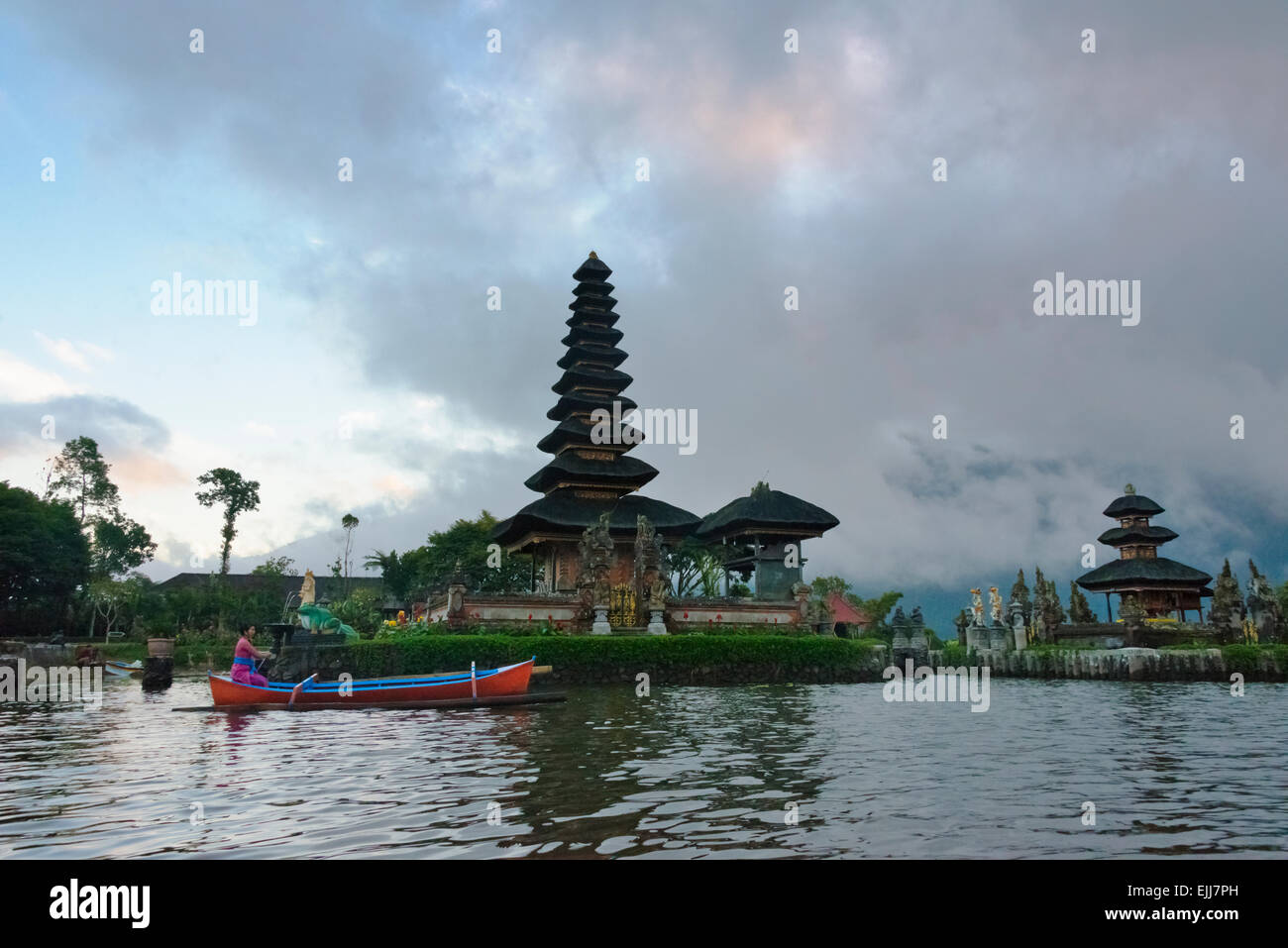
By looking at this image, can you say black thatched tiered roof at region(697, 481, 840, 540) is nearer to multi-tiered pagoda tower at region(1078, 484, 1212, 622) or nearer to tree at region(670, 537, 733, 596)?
tree at region(670, 537, 733, 596)

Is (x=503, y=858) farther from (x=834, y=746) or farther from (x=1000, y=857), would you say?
(x=834, y=746)

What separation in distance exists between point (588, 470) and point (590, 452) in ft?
9.88

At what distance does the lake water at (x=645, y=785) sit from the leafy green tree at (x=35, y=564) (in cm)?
5479

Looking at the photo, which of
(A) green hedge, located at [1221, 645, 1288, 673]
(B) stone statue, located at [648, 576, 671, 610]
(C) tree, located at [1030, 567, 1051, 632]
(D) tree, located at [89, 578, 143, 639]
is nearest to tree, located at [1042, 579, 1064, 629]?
(C) tree, located at [1030, 567, 1051, 632]

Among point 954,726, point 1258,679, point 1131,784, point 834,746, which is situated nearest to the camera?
point 1131,784

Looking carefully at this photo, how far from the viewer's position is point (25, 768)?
40.0 feet

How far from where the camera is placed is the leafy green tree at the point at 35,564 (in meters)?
63.1

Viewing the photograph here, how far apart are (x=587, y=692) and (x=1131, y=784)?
59.1 ft

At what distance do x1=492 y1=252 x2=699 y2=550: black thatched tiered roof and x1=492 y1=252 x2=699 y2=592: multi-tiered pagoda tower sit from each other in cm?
6

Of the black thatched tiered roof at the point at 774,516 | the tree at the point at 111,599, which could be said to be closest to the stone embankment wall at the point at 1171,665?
the black thatched tiered roof at the point at 774,516

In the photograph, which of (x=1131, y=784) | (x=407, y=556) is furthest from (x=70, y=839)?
(x=407, y=556)

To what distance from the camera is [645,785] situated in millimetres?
10094

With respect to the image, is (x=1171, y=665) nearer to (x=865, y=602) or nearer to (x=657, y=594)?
(x=657, y=594)
